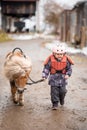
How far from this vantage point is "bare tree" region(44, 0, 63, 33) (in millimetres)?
56013

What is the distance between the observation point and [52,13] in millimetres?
57500

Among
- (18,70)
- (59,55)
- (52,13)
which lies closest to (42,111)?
(18,70)

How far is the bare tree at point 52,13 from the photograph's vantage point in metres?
56.0

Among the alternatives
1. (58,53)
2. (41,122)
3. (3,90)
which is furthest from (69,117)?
(3,90)

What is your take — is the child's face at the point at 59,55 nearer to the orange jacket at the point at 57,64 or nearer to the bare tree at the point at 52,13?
the orange jacket at the point at 57,64

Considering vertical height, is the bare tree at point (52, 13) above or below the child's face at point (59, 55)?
below

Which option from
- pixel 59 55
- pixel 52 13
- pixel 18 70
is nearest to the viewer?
pixel 18 70

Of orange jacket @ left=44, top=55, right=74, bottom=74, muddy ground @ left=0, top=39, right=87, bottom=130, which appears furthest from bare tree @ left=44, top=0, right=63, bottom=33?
orange jacket @ left=44, top=55, right=74, bottom=74

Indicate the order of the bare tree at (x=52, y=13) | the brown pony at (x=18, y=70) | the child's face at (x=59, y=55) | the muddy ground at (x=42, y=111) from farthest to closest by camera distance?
1. the bare tree at (x=52, y=13)
2. the child's face at (x=59, y=55)
3. the brown pony at (x=18, y=70)
4. the muddy ground at (x=42, y=111)

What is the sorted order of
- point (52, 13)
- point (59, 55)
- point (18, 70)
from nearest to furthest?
point (18, 70), point (59, 55), point (52, 13)

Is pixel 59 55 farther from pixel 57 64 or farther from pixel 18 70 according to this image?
pixel 18 70

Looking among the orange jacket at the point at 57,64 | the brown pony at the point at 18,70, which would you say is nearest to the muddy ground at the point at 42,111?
the brown pony at the point at 18,70

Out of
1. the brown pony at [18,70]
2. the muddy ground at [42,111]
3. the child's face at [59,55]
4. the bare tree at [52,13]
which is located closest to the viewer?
the muddy ground at [42,111]

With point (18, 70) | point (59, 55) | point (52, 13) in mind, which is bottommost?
point (52, 13)
